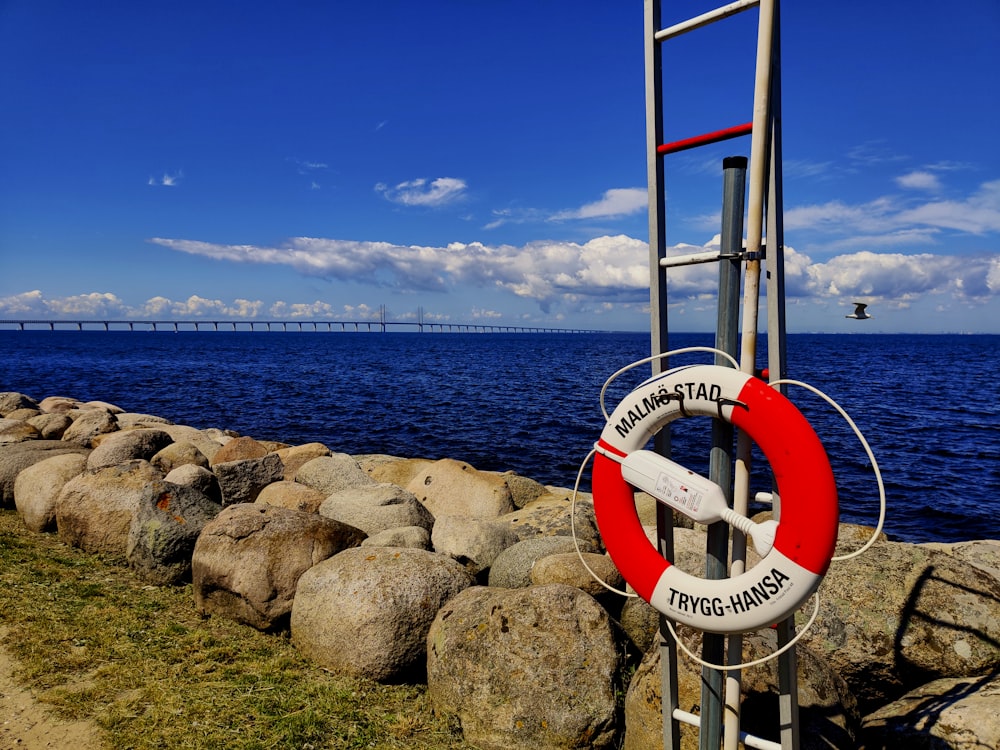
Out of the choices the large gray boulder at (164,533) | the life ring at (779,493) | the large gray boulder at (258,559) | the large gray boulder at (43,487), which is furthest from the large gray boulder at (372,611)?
the large gray boulder at (43,487)

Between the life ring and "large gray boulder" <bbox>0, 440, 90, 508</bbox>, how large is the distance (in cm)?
881

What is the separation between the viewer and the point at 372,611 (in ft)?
15.7

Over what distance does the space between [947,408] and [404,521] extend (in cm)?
2913

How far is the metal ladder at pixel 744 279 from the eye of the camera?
2609mm

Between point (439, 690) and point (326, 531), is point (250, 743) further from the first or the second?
point (326, 531)

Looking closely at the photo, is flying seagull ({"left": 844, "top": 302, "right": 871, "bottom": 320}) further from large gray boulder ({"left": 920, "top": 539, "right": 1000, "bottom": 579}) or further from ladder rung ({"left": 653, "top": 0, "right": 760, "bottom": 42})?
large gray boulder ({"left": 920, "top": 539, "right": 1000, "bottom": 579})

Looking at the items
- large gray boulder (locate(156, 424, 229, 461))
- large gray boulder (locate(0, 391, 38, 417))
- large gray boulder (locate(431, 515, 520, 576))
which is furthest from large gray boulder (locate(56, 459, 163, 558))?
large gray boulder (locate(0, 391, 38, 417))

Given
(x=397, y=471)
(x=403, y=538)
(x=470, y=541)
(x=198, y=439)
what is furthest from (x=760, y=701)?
(x=198, y=439)

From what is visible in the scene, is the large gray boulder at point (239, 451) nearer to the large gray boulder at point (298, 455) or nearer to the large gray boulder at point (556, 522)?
the large gray boulder at point (298, 455)

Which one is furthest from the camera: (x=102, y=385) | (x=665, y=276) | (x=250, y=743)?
(x=102, y=385)

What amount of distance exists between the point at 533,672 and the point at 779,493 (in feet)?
7.29

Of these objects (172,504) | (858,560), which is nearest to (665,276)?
(858,560)

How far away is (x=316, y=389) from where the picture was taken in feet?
117

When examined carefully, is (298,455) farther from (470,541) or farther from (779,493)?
(779,493)
